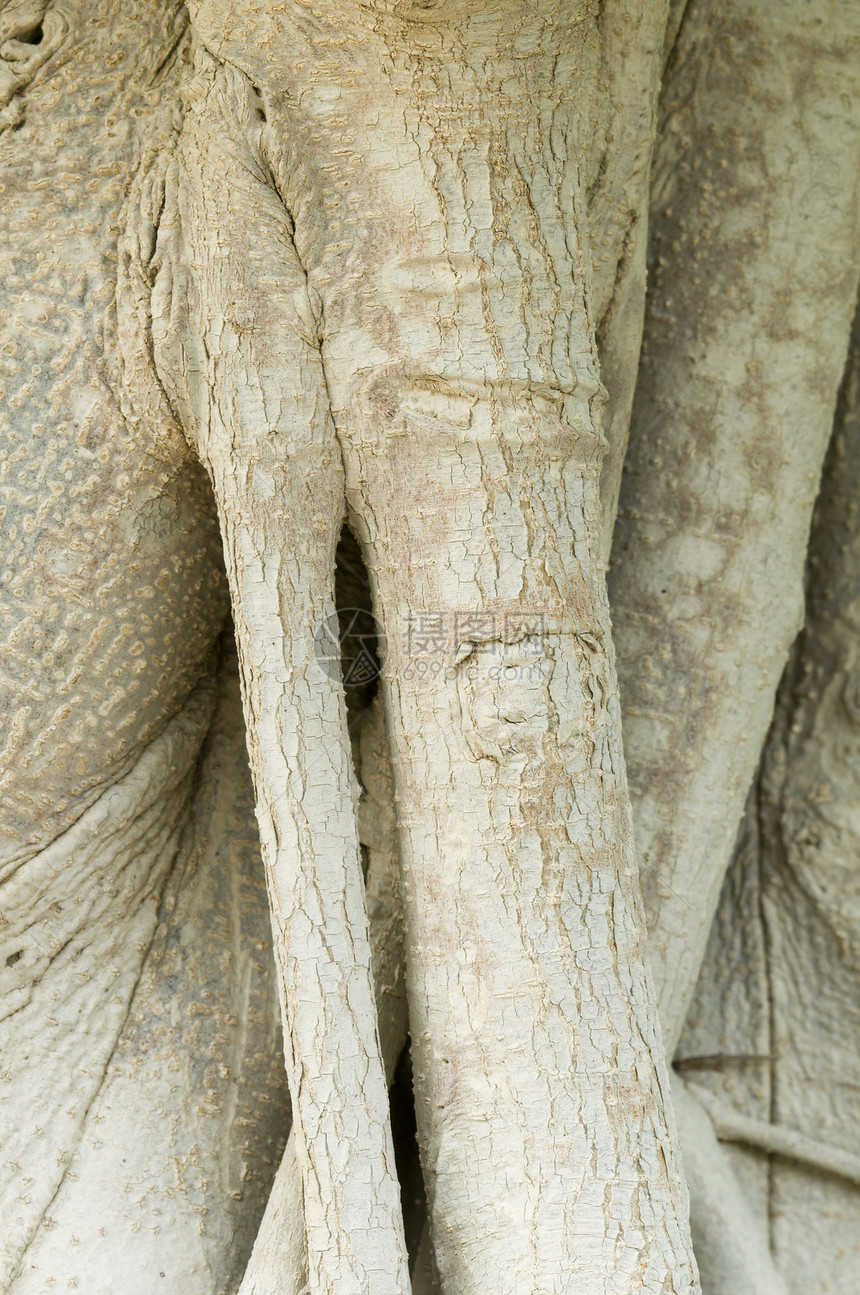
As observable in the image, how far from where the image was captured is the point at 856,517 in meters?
1.39

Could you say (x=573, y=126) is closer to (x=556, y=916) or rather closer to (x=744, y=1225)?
(x=556, y=916)

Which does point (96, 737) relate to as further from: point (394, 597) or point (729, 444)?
point (729, 444)

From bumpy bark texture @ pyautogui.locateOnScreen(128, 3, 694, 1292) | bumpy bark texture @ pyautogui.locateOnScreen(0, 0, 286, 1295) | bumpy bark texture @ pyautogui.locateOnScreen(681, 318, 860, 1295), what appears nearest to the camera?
bumpy bark texture @ pyautogui.locateOnScreen(128, 3, 694, 1292)

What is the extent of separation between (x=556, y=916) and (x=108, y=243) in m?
0.69

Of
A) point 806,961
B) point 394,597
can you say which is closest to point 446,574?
point 394,597

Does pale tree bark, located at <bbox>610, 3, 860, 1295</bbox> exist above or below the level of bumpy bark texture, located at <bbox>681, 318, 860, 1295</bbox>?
above

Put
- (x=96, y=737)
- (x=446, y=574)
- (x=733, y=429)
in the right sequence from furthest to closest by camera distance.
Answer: (x=733, y=429), (x=96, y=737), (x=446, y=574)

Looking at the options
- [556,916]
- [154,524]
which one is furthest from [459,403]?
[556,916]

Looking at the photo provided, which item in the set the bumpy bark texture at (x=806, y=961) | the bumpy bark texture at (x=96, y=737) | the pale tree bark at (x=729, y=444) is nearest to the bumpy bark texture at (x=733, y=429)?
the pale tree bark at (x=729, y=444)

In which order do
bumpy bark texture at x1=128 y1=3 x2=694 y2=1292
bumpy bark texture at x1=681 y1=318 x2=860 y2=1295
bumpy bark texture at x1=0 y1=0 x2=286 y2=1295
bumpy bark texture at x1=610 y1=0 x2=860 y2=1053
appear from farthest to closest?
bumpy bark texture at x1=681 y1=318 x2=860 y2=1295
bumpy bark texture at x1=610 y1=0 x2=860 y2=1053
bumpy bark texture at x1=0 y1=0 x2=286 y2=1295
bumpy bark texture at x1=128 y1=3 x2=694 y2=1292

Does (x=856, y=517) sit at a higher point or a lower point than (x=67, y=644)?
higher

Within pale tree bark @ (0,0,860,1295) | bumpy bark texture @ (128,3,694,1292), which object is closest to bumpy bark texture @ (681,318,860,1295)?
pale tree bark @ (0,0,860,1295)

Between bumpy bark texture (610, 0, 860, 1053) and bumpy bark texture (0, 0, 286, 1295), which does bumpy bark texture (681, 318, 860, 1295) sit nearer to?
bumpy bark texture (610, 0, 860, 1053)

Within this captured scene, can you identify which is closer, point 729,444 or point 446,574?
point 446,574
